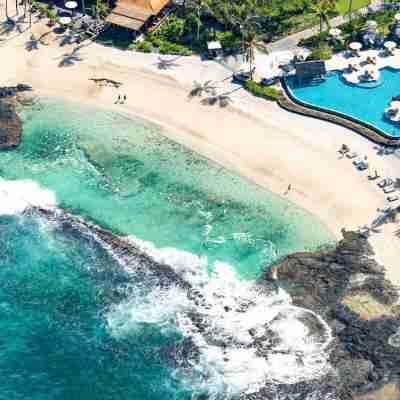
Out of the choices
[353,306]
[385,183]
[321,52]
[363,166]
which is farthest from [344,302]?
[321,52]

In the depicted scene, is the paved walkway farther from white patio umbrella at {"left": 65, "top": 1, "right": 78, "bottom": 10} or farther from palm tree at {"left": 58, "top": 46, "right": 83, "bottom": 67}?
white patio umbrella at {"left": 65, "top": 1, "right": 78, "bottom": 10}

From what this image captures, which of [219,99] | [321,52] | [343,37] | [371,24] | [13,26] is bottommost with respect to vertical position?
[219,99]

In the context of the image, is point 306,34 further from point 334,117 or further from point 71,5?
point 71,5

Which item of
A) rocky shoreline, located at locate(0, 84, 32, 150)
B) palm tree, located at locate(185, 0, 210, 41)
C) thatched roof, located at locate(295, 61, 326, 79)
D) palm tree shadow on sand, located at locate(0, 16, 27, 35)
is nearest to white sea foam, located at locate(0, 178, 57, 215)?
rocky shoreline, located at locate(0, 84, 32, 150)

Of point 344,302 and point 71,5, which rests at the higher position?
point 71,5

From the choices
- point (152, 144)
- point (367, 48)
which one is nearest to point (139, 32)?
point (152, 144)

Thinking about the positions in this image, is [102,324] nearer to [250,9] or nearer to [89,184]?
[89,184]

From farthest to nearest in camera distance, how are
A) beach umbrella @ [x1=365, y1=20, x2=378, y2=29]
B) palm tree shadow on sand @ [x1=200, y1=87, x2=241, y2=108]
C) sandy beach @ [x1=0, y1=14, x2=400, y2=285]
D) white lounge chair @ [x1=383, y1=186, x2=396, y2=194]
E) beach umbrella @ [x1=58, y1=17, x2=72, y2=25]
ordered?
beach umbrella @ [x1=58, y1=17, x2=72, y2=25]
beach umbrella @ [x1=365, y1=20, x2=378, y2=29]
palm tree shadow on sand @ [x1=200, y1=87, x2=241, y2=108]
sandy beach @ [x1=0, y1=14, x2=400, y2=285]
white lounge chair @ [x1=383, y1=186, x2=396, y2=194]

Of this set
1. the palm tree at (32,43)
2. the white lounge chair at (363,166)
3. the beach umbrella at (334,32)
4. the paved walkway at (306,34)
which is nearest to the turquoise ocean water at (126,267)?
the white lounge chair at (363,166)
